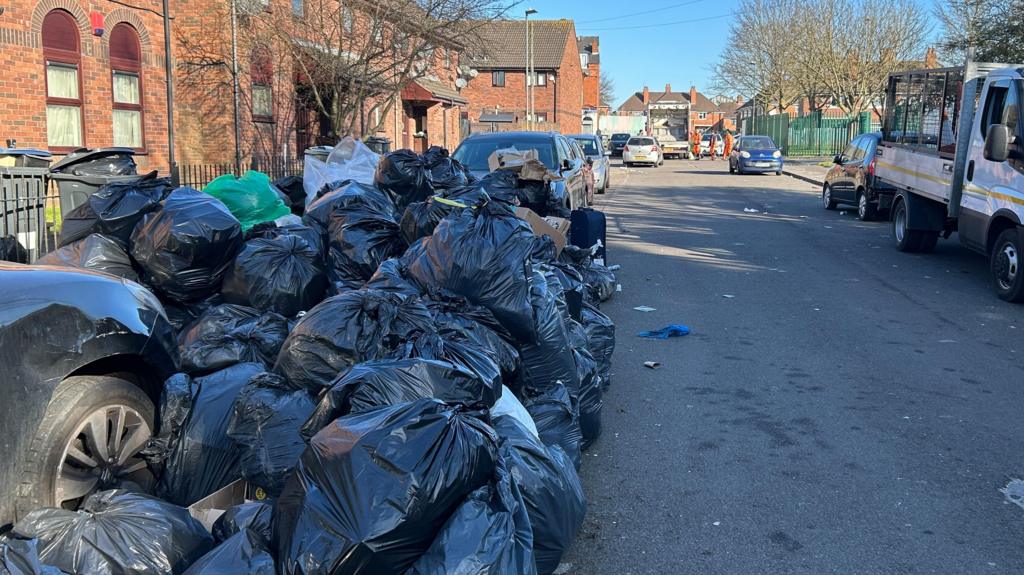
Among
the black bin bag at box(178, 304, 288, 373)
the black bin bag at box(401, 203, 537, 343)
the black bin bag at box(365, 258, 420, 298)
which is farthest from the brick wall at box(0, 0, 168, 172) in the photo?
the black bin bag at box(401, 203, 537, 343)

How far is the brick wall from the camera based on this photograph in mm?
12383

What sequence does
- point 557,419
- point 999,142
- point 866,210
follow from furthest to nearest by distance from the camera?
1. point 866,210
2. point 999,142
3. point 557,419

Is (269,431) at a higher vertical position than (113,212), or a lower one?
lower

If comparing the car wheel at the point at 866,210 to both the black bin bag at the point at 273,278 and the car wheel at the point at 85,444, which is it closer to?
the black bin bag at the point at 273,278

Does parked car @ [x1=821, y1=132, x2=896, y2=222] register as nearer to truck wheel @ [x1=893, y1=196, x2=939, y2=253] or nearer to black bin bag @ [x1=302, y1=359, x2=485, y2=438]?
truck wheel @ [x1=893, y1=196, x2=939, y2=253]

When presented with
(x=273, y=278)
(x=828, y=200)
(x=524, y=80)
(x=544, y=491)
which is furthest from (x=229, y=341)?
(x=524, y=80)

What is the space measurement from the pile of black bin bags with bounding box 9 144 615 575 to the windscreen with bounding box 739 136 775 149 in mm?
28086

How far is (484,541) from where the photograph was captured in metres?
2.54

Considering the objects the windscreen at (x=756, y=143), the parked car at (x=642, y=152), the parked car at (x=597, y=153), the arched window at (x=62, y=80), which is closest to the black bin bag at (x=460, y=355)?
the arched window at (x=62, y=80)

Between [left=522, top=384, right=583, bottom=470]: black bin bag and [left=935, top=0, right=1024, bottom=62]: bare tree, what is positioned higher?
[left=935, top=0, right=1024, bottom=62]: bare tree

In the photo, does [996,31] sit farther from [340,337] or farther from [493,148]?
[340,337]

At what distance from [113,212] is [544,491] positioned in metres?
3.69

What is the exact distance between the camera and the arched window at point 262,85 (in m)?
17.2

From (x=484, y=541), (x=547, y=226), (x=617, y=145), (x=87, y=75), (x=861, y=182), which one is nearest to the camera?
(x=484, y=541)
